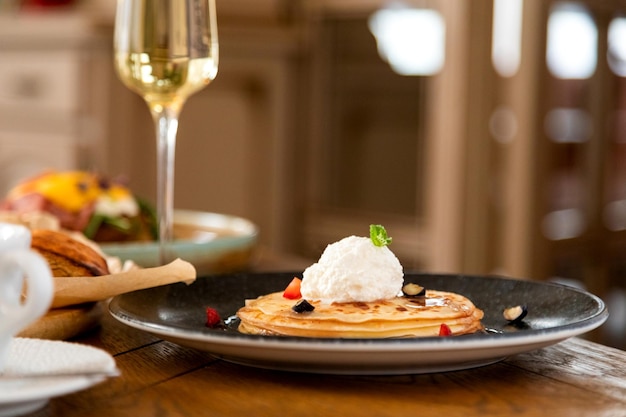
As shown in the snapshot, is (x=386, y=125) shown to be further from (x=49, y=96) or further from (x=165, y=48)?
(x=165, y=48)

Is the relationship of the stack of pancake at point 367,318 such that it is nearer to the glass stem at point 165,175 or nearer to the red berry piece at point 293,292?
the red berry piece at point 293,292

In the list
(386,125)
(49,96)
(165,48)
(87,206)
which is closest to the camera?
(165,48)

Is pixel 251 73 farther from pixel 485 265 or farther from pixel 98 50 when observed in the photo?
pixel 485 265

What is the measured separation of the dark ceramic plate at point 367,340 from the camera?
23.3 inches

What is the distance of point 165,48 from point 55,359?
509mm

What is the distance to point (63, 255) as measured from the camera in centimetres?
80

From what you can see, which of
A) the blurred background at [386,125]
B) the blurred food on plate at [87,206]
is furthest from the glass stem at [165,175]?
the blurred background at [386,125]

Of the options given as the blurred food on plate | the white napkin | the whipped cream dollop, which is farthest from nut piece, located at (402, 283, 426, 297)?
the blurred food on plate

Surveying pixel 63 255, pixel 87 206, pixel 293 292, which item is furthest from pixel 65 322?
pixel 87 206

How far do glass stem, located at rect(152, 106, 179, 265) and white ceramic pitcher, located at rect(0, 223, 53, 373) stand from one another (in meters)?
0.42

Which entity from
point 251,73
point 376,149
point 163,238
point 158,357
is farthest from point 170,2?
point 251,73

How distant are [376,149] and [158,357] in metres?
2.29

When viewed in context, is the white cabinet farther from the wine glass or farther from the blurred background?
the wine glass

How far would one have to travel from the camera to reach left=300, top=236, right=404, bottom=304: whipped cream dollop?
0.70 m
